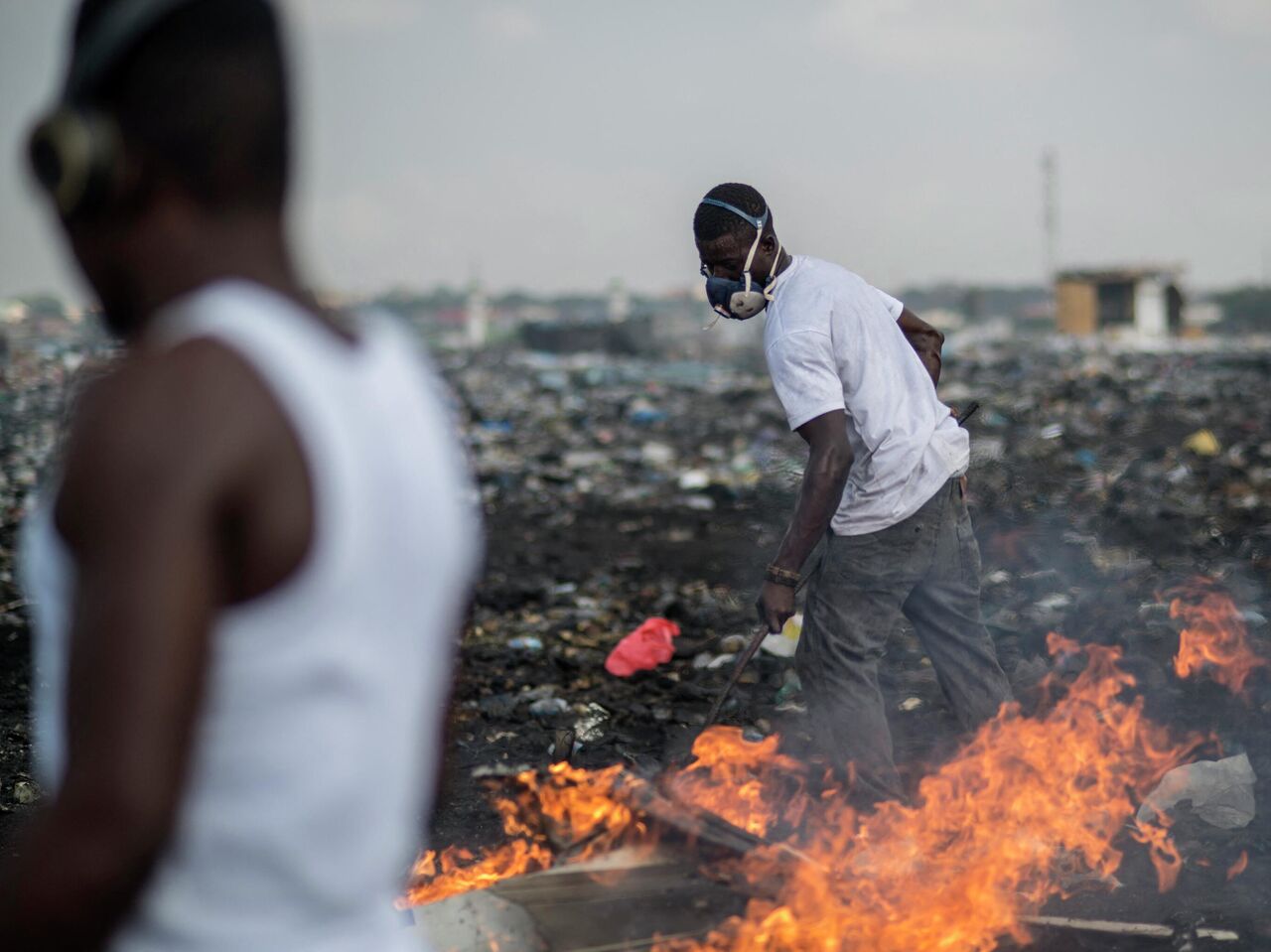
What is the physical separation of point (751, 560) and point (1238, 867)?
14.9 feet

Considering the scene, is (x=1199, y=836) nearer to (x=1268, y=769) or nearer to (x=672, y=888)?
(x=1268, y=769)

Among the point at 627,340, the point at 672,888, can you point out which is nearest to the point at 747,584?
the point at 672,888

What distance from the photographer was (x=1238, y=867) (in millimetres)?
3861

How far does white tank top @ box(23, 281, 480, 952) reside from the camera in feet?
3.16

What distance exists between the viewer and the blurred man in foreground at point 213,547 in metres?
0.91

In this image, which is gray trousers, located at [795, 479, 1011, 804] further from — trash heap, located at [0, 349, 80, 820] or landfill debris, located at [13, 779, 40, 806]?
landfill debris, located at [13, 779, 40, 806]

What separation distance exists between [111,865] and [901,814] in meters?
3.18

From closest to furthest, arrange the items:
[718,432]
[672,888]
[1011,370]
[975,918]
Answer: [672,888], [975,918], [718,432], [1011,370]

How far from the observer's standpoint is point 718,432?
13188mm

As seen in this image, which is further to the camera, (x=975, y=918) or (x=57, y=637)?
(x=975, y=918)

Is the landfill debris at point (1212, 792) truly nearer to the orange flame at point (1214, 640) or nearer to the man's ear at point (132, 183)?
the orange flame at point (1214, 640)

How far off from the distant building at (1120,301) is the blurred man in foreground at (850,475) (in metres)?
32.6

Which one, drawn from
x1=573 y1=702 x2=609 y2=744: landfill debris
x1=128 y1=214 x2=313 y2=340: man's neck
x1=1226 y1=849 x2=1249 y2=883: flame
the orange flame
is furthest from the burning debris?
x1=128 y1=214 x2=313 y2=340: man's neck

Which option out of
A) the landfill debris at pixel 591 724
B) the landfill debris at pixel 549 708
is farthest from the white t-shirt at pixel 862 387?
the landfill debris at pixel 549 708
